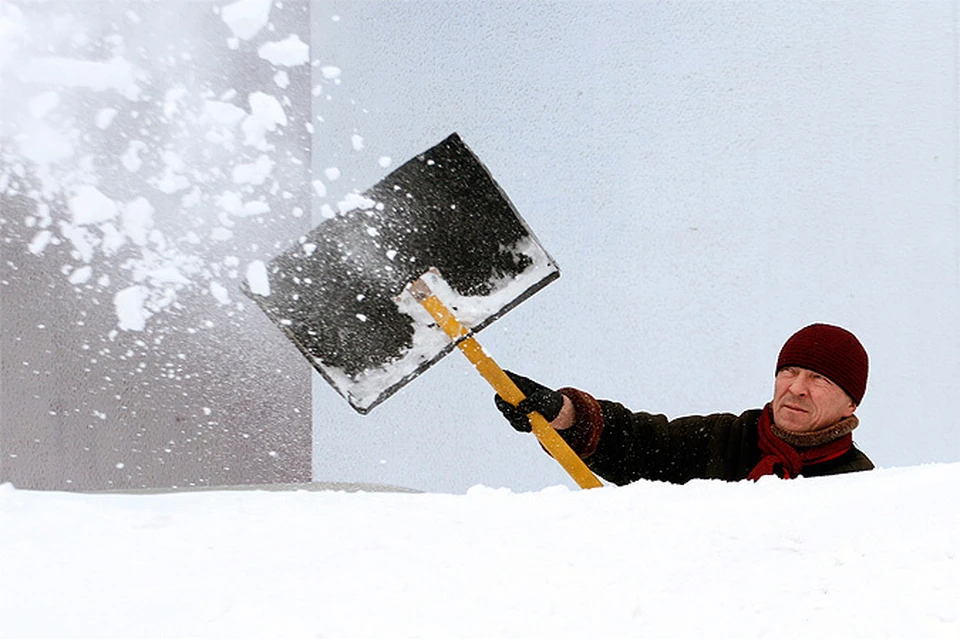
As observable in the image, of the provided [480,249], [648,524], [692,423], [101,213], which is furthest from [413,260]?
[101,213]

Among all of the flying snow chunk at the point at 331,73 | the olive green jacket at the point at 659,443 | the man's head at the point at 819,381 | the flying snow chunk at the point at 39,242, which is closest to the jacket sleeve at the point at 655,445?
the olive green jacket at the point at 659,443

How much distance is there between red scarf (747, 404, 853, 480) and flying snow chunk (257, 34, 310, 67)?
106 centimetres

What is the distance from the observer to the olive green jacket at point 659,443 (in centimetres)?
138

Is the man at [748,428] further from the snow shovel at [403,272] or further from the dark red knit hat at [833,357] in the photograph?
the snow shovel at [403,272]

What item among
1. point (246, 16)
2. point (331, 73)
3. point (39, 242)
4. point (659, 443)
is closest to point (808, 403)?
point (659, 443)

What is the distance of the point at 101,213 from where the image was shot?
1.71m

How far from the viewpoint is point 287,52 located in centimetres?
172

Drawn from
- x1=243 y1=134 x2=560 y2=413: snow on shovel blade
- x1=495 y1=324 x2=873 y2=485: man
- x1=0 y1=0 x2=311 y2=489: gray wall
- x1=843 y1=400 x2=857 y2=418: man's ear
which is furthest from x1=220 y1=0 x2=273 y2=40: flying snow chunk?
x1=843 y1=400 x2=857 y2=418: man's ear

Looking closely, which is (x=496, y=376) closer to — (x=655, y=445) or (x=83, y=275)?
(x=655, y=445)

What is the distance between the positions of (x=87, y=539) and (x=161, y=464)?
41.8 inches

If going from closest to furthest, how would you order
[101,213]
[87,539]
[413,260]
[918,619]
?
1. [918,619]
2. [87,539]
3. [413,260]
4. [101,213]

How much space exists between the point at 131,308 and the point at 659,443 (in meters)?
0.99

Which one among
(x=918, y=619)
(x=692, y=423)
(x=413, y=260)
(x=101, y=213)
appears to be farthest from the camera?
(x=101, y=213)

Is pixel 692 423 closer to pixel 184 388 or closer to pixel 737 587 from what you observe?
pixel 737 587
